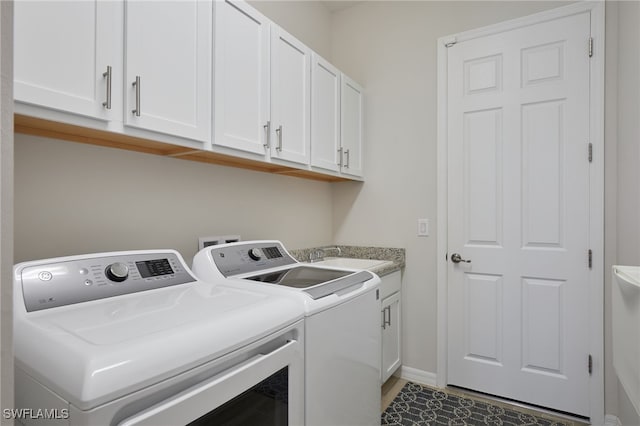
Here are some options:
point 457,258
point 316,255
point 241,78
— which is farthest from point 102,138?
point 457,258

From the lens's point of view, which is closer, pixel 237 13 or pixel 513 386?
pixel 237 13

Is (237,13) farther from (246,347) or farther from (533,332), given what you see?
(533,332)

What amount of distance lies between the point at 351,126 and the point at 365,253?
977mm

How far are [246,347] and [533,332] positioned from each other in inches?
78.4

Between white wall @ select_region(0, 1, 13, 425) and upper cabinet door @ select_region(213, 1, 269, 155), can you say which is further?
upper cabinet door @ select_region(213, 1, 269, 155)

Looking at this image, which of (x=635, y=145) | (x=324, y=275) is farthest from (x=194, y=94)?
(x=635, y=145)

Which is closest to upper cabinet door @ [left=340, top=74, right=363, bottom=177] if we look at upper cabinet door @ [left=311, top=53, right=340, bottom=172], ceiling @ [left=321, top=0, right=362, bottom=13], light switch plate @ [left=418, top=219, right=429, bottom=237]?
upper cabinet door @ [left=311, top=53, right=340, bottom=172]

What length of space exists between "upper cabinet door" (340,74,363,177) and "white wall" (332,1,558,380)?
12 cm

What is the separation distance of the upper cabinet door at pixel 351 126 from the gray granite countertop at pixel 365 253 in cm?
59

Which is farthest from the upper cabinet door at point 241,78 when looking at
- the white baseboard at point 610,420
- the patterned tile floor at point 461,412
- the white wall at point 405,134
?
the white baseboard at point 610,420

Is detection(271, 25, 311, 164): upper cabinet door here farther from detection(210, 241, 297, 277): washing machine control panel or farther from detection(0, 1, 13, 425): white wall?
detection(0, 1, 13, 425): white wall

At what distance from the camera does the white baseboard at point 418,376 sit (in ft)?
7.89

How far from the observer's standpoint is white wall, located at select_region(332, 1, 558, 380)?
7.99ft

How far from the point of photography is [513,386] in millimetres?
2160
